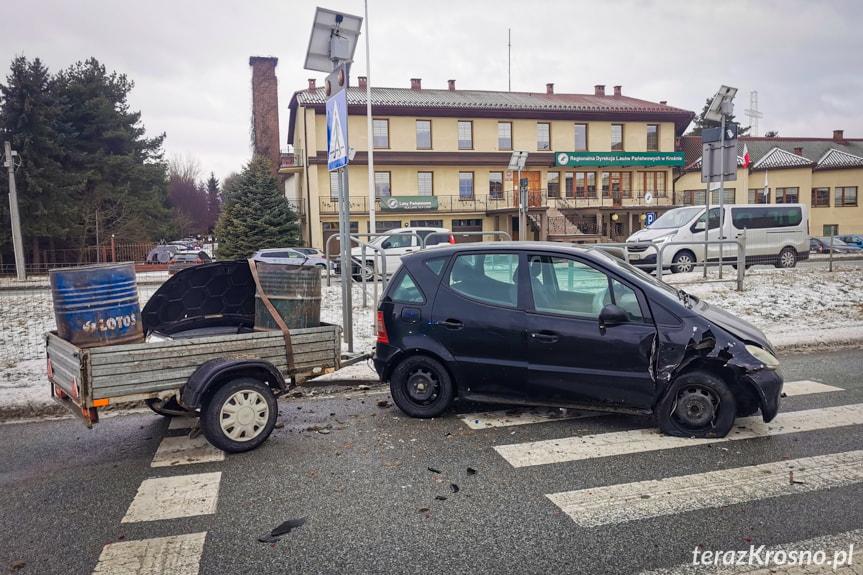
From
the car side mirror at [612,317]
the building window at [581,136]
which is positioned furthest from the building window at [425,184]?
the car side mirror at [612,317]

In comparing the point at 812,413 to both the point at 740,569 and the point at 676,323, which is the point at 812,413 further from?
the point at 740,569

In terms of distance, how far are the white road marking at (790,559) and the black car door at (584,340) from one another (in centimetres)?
184

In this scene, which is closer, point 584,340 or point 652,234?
point 584,340

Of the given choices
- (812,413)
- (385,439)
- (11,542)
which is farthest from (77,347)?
(812,413)

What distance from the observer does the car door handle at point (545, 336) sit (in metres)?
5.28

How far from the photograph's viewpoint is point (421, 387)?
577cm

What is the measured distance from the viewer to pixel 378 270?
12078 millimetres

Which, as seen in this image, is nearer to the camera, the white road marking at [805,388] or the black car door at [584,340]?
the black car door at [584,340]

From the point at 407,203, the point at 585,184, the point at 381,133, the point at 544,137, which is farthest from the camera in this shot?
the point at 585,184

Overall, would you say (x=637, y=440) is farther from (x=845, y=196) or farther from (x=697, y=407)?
(x=845, y=196)

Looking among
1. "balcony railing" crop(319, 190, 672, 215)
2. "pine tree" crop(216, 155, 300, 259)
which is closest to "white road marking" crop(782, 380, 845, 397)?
"pine tree" crop(216, 155, 300, 259)

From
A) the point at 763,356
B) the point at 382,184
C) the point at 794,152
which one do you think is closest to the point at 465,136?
the point at 382,184

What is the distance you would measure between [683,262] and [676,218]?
3.11 m

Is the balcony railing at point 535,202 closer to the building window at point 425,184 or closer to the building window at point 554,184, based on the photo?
the building window at point 554,184
